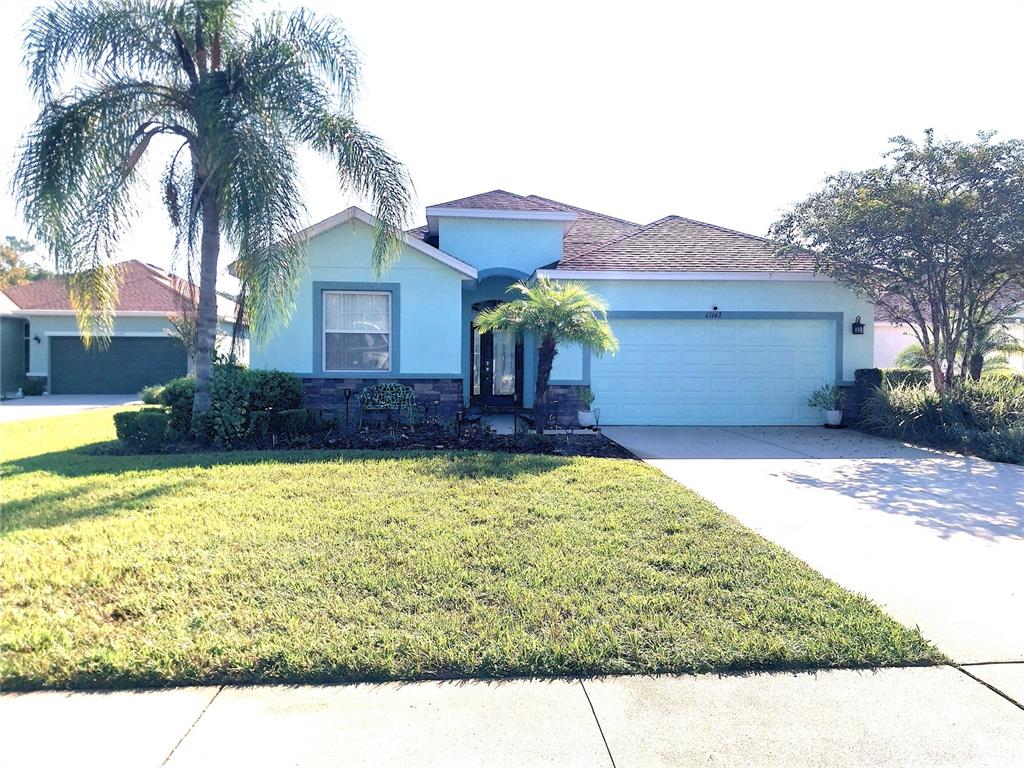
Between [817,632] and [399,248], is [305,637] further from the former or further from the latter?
[399,248]

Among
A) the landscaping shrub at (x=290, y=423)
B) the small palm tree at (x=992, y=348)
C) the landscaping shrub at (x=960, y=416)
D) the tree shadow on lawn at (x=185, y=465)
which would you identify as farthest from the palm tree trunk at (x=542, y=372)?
the small palm tree at (x=992, y=348)

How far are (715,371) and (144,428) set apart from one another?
11.0 metres

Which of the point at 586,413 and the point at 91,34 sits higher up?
the point at 91,34

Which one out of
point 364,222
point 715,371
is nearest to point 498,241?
point 364,222

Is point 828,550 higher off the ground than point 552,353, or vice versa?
point 552,353

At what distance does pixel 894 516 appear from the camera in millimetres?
6590

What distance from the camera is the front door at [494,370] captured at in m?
15.6

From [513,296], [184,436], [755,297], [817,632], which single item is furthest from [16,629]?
[755,297]

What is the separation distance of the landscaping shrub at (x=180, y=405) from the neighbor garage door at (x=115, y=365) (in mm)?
13194

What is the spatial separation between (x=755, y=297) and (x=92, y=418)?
50.4 feet

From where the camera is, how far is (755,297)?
1387cm

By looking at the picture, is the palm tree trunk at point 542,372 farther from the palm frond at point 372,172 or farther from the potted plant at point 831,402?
the potted plant at point 831,402

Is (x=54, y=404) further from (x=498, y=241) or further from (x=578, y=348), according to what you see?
(x=578, y=348)

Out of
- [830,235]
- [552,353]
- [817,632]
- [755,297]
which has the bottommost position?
[817,632]
